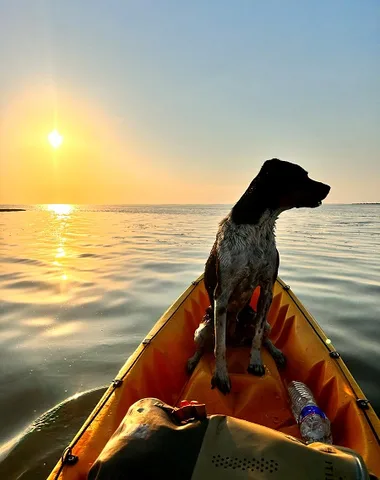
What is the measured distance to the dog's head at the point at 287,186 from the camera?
3857 mm

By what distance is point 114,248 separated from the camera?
1596cm

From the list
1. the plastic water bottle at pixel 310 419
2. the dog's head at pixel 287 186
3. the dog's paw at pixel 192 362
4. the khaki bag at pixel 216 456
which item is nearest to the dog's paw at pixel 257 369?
the plastic water bottle at pixel 310 419

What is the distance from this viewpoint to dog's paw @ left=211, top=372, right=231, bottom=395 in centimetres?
358

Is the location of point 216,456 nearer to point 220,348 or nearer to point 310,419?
point 310,419

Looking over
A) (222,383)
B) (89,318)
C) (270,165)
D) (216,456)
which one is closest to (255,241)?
(270,165)

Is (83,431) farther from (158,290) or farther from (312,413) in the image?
(158,290)

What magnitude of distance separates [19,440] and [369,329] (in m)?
5.50

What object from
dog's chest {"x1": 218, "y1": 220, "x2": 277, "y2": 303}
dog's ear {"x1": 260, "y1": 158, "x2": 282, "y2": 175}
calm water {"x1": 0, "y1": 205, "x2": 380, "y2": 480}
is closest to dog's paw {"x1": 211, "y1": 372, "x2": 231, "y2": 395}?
dog's chest {"x1": 218, "y1": 220, "x2": 277, "y2": 303}

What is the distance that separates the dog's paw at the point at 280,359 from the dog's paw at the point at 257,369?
1.34ft

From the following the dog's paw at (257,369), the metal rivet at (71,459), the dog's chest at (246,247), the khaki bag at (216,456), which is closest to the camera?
the khaki bag at (216,456)

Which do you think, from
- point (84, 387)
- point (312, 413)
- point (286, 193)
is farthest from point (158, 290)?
point (312, 413)

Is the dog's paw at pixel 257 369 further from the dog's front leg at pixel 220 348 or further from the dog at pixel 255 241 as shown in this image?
the dog's front leg at pixel 220 348

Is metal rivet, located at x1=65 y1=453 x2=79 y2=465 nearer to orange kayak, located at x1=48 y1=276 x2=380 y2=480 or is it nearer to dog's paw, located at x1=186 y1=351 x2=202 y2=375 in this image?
orange kayak, located at x1=48 y1=276 x2=380 y2=480

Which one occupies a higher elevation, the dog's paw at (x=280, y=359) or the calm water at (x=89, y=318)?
the dog's paw at (x=280, y=359)
